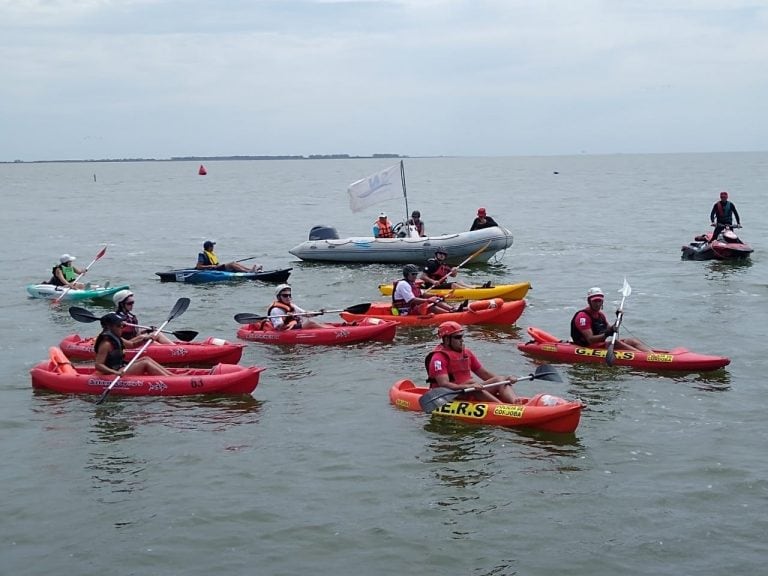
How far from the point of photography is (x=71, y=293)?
2262 centimetres

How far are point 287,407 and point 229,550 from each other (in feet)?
14.9

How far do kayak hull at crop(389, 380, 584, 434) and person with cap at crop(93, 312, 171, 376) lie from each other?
4501 mm

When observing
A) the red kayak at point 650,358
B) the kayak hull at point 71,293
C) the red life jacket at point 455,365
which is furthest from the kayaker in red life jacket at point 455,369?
the kayak hull at point 71,293

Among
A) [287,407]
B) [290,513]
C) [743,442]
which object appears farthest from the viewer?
[287,407]

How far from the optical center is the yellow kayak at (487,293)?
2061cm

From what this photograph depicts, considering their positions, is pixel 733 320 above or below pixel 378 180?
below

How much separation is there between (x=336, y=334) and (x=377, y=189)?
493 inches

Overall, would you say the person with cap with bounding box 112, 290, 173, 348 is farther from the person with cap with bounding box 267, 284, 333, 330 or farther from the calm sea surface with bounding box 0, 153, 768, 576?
the person with cap with bounding box 267, 284, 333, 330

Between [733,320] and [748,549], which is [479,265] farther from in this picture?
[748,549]

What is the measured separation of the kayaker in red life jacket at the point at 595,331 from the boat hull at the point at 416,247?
11.9 metres

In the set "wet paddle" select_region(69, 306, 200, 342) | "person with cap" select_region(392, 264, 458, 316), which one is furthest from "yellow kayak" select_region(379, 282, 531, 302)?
"wet paddle" select_region(69, 306, 200, 342)

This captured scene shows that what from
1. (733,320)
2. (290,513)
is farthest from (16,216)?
(290,513)

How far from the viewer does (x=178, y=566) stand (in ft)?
29.0

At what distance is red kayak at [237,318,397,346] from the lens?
17.4 meters
